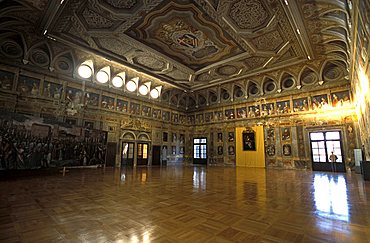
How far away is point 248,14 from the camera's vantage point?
9375 millimetres

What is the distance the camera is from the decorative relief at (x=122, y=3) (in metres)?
8.59

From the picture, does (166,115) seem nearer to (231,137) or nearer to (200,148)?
(200,148)

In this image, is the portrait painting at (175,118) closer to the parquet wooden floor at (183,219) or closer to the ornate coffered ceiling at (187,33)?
the ornate coffered ceiling at (187,33)

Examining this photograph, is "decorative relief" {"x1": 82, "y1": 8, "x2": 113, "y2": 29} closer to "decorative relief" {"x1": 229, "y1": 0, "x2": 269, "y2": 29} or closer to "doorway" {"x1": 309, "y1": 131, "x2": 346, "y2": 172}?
"decorative relief" {"x1": 229, "y1": 0, "x2": 269, "y2": 29}

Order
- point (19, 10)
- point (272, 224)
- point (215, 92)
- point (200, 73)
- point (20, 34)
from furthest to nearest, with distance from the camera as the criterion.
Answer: point (215, 92), point (200, 73), point (20, 34), point (19, 10), point (272, 224)

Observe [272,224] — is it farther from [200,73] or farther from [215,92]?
[215,92]

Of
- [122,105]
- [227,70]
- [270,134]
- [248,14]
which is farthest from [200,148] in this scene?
[248,14]

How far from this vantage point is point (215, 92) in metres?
20.5

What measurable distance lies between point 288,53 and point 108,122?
14.3 metres

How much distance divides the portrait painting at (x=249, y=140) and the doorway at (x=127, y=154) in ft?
34.1

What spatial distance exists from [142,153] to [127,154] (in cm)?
154

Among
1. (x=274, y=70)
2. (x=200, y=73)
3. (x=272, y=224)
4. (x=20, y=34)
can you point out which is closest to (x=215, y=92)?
(x=200, y=73)

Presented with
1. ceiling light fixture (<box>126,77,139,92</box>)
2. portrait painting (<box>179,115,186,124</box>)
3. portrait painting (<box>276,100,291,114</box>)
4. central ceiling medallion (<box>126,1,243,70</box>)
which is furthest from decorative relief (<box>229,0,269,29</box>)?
portrait painting (<box>179,115,186,124</box>)

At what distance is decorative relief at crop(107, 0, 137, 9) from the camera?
8586mm
